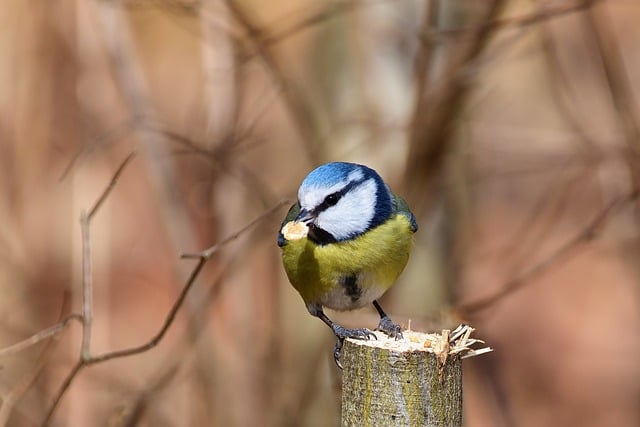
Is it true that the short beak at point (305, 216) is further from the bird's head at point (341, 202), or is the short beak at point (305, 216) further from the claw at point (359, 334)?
the claw at point (359, 334)

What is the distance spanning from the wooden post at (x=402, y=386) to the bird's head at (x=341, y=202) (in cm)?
66

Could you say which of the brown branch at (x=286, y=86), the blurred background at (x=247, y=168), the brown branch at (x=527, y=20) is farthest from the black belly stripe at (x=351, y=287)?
the brown branch at (x=286, y=86)

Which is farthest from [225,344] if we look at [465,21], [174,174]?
[465,21]

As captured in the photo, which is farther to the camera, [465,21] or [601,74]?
[601,74]

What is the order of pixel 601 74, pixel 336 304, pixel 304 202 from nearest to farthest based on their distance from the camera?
pixel 304 202 < pixel 336 304 < pixel 601 74

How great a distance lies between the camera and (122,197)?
6555 mm

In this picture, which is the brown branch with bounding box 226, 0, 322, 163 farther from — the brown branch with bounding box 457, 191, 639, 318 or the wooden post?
the wooden post

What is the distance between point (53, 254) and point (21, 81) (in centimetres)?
102

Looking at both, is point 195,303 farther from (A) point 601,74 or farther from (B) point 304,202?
(A) point 601,74

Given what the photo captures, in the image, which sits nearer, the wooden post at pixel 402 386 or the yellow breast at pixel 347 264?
the wooden post at pixel 402 386

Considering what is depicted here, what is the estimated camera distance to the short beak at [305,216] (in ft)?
→ 7.16

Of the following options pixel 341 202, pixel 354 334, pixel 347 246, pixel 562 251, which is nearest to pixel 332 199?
pixel 341 202

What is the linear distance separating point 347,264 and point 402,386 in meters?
0.81

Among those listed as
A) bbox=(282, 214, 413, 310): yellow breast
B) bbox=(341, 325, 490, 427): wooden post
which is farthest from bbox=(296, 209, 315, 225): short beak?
bbox=(341, 325, 490, 427): wooden post
